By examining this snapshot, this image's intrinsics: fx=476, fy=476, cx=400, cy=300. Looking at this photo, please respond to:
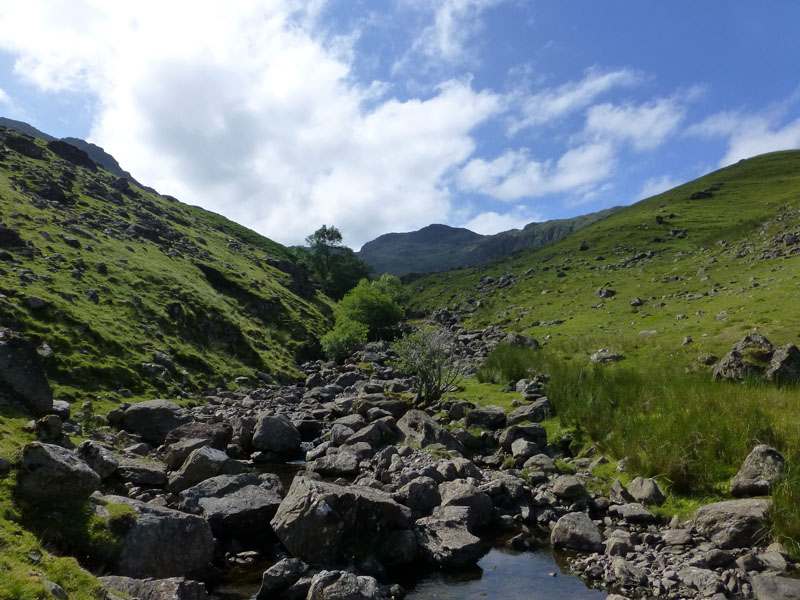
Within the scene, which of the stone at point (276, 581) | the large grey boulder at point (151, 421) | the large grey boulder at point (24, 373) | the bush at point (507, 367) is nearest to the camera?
the stone at point (276, 581)

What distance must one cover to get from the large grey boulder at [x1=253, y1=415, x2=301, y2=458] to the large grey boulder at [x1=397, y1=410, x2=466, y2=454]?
4894 mm

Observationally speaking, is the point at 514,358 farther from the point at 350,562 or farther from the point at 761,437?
the point at 350,562

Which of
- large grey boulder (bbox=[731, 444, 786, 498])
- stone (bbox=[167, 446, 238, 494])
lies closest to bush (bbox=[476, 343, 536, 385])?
large grey boulder (bbox=[731, 444, 786, 498])

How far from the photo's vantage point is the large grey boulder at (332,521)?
11.3m

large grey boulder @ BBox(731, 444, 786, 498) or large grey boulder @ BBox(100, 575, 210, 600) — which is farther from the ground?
large grey boulder @ BBox(100, 575, 210, 600)

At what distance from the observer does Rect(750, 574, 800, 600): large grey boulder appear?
8961 millimetres

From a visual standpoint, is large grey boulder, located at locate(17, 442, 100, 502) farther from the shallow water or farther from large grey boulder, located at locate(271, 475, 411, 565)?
the shallow water

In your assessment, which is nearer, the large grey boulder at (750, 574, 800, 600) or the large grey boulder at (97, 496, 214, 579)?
the large grey boulder at (750, 574, 800, 600)

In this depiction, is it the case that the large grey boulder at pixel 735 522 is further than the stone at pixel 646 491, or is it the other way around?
the stone at pixel 646 491

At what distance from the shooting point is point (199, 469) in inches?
608

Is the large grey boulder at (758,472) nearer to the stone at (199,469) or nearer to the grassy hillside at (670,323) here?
the grassy hillside at (670,323)

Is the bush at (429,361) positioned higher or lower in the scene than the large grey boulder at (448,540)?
higher

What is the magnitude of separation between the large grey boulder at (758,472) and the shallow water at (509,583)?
5.30 meters

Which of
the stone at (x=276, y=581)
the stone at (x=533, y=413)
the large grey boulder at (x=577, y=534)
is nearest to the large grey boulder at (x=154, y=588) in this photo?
the stone at (x=276, y=581)
